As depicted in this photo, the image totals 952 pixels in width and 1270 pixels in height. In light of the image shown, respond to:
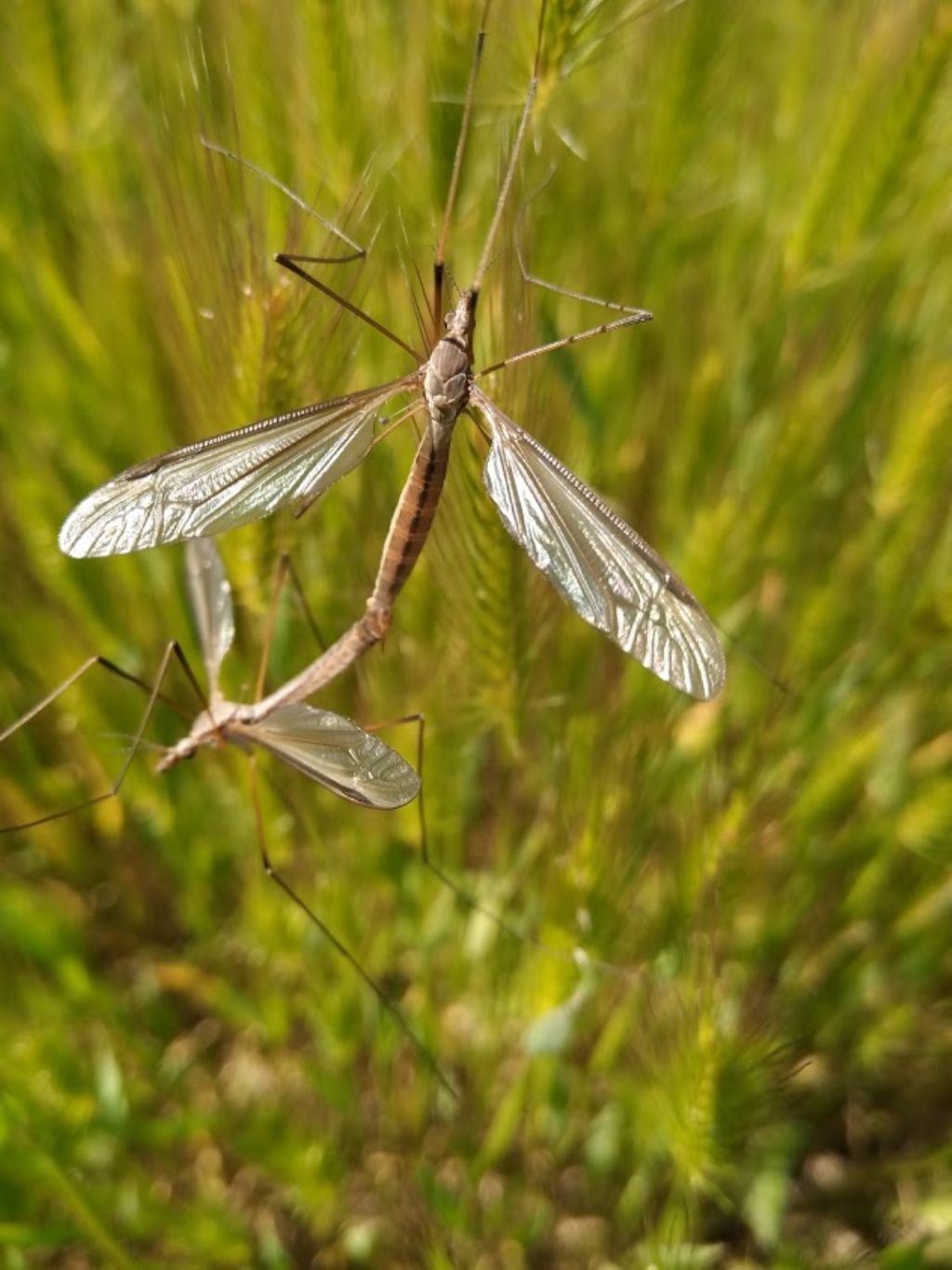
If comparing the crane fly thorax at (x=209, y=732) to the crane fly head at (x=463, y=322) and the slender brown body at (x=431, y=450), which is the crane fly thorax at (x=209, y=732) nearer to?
the slender brown body at (x=431, y=450)

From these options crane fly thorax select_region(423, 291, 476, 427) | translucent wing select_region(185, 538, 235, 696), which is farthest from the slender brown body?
translucent wing select_region(185, 538, 235, 696)

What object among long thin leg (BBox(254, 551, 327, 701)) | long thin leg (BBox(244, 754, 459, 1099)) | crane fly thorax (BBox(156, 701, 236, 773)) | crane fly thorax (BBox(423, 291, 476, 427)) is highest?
crane fly thorax (BBox(423, 291, 476, 427))

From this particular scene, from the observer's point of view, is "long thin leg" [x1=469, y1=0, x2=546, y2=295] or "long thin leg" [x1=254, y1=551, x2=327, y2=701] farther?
"long thin leg" [x1=254, y1=551, x2=327, y2=701]

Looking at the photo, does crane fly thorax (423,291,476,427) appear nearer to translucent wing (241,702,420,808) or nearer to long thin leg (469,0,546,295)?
long thin leg (469,0,546,295)

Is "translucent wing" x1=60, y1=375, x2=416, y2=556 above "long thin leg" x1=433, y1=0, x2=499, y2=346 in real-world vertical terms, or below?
below

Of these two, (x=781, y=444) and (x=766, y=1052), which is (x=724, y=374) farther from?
(x=766, y=1052)

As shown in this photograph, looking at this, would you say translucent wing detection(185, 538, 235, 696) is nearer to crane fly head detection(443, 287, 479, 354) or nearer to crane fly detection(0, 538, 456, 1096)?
crane fly detection(0, 538, 456, 1096)
